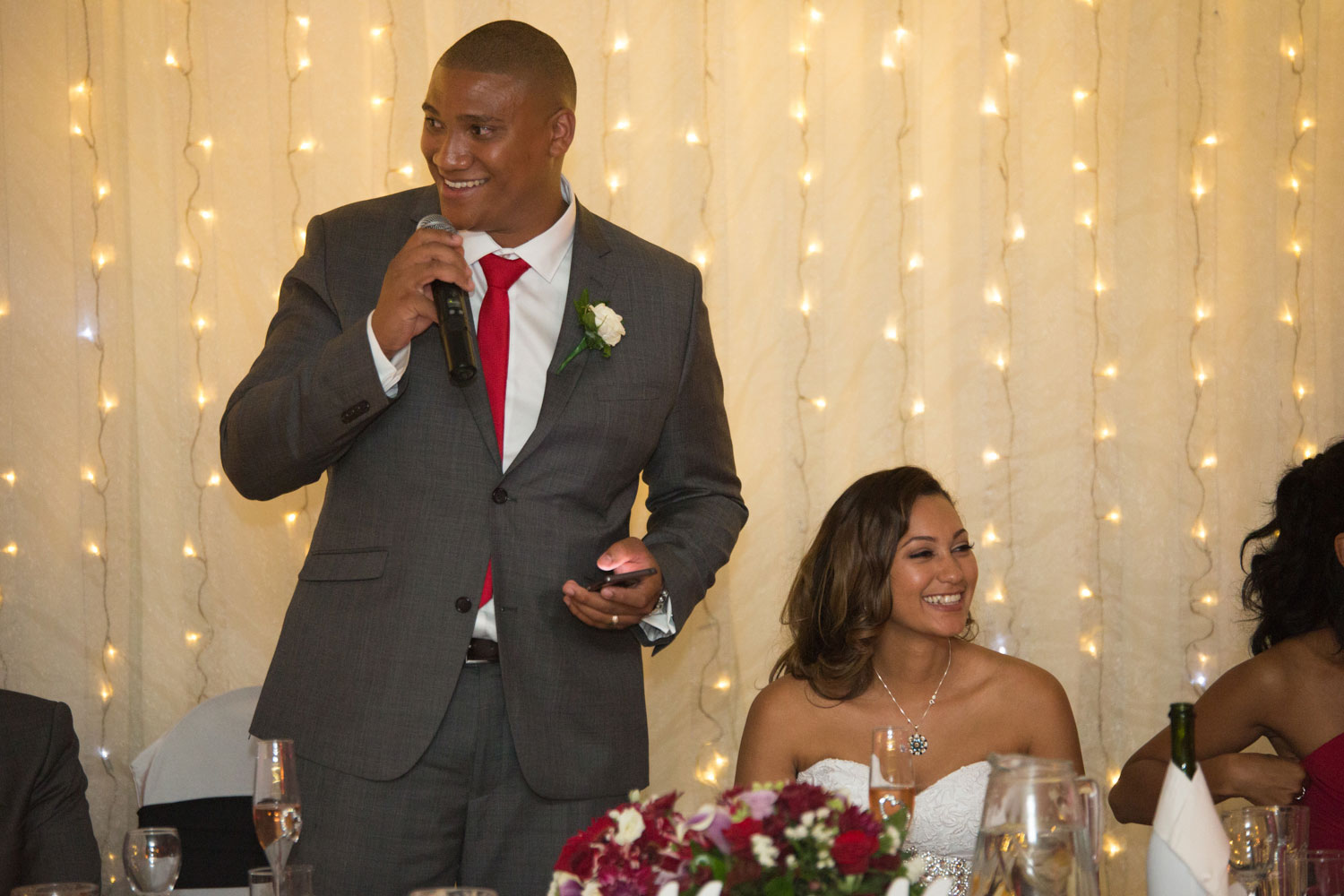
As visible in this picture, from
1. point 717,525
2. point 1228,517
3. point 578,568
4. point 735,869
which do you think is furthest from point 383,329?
point 1228,517

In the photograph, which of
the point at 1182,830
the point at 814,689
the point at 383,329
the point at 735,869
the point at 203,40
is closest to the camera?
the point at 735,869

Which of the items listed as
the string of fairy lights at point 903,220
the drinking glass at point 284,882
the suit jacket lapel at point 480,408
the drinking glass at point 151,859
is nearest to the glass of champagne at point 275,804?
the drinking glass at point 284,882

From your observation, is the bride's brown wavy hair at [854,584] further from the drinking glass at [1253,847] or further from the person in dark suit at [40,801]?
the person in dark suit at [40,801]

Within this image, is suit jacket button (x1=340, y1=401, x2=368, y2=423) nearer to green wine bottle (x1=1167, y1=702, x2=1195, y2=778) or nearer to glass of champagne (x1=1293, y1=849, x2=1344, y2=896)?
green wine bottle (x1=1167, y1=702, x2=1195, y2=778)

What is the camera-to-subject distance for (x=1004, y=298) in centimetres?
355

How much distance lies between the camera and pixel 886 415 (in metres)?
3.52

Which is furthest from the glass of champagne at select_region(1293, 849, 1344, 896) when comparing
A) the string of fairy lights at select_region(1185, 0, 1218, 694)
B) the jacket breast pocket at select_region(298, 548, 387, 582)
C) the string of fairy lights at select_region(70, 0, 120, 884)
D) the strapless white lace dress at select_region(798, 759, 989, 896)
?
the string of fairy lights at select_region(70, 0, 120, 884)

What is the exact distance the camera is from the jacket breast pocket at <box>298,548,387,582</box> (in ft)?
6.75

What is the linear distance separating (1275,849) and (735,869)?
2.60ft

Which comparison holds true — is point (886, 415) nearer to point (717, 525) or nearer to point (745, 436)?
point (745, 436)

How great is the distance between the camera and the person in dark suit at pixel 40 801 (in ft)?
7.08

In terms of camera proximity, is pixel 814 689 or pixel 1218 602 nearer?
pixel 814 689

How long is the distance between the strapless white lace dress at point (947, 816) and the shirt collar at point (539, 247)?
104 centimetres

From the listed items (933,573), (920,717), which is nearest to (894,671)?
(920,717)
